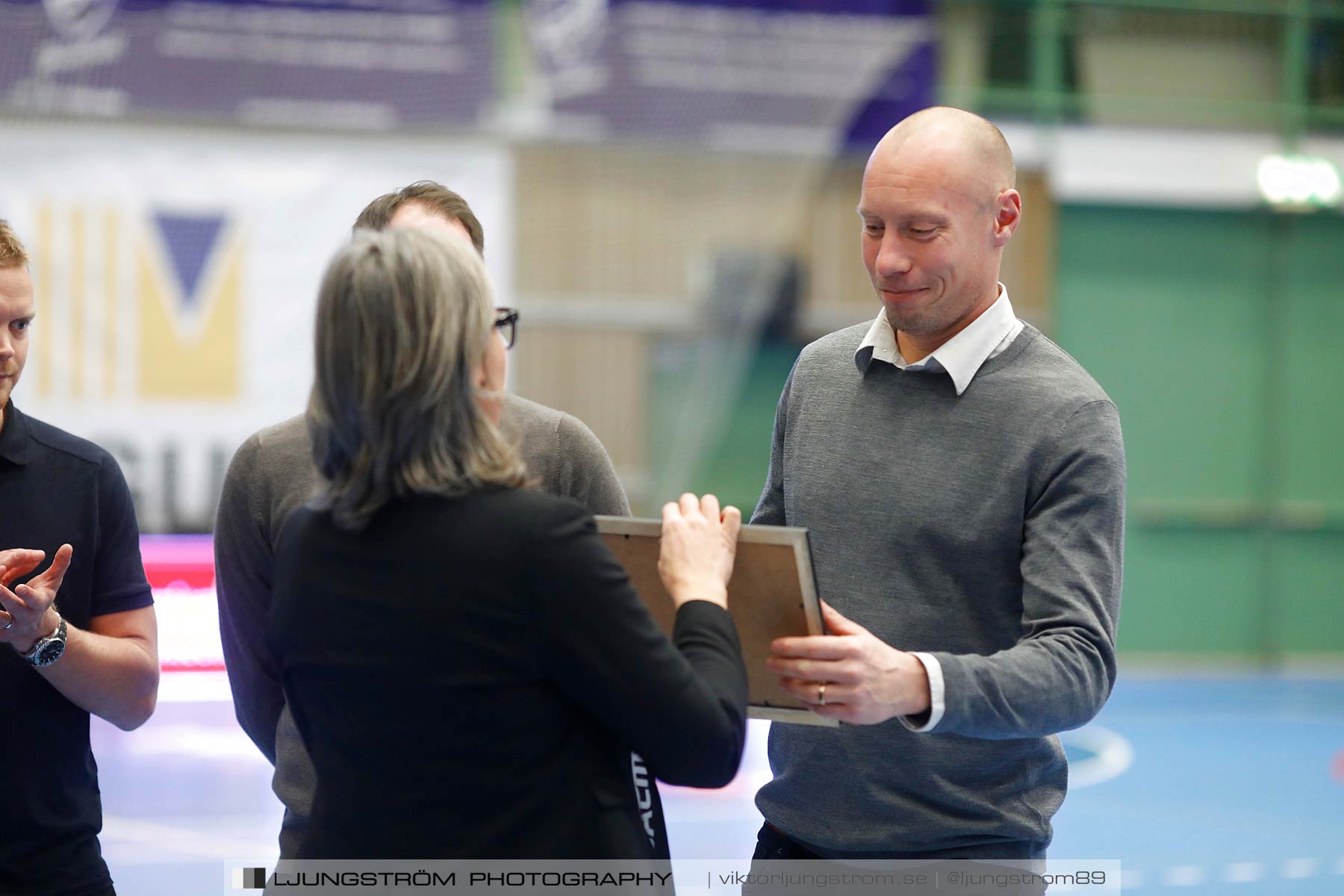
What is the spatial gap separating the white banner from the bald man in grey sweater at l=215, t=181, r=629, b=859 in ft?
24.5

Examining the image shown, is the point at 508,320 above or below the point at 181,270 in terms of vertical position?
above

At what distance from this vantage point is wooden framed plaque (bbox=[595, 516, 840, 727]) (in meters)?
1.77

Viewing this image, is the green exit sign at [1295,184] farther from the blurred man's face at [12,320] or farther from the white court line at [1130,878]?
the blurred man's face at [12,320]

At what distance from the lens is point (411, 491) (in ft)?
5.29

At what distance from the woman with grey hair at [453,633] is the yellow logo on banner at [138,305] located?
8.40m

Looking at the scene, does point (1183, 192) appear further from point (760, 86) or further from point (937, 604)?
point (937, 604)

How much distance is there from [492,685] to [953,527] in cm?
85

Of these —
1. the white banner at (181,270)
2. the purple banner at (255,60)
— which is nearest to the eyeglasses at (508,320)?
the white banner at (181,270)

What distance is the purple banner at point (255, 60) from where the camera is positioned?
927 centimetres

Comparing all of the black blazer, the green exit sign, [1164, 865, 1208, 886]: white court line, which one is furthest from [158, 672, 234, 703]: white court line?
the green exit sign

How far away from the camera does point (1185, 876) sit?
5.55m

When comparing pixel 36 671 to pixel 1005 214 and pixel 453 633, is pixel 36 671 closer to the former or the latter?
pixel 453 633

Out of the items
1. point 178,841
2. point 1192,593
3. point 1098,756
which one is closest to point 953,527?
point 178,841

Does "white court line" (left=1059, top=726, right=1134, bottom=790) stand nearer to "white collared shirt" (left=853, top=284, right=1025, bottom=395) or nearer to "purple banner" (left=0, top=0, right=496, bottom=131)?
"white collared shirt" (left=853, top=284, right=1025, bottom=395)
